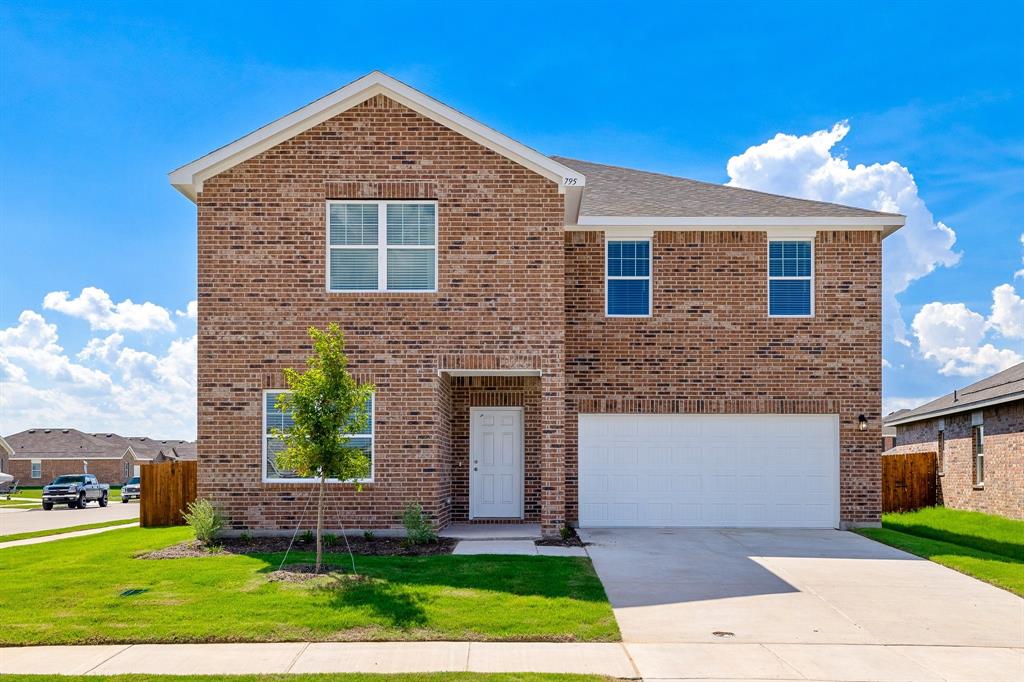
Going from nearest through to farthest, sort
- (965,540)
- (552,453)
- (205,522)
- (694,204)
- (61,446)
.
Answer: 1. (205,522)
2. (552,453)
3. (965,540)
4. (694,204)
5. (61,446)

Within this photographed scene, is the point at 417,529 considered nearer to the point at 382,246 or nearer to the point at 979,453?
the point at 382,246

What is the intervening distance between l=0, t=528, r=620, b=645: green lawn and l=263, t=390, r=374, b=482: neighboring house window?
2268mm

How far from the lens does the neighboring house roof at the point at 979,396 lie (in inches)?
838

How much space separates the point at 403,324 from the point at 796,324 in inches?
306

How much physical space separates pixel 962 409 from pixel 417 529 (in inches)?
664

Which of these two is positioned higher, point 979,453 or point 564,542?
point 979,453

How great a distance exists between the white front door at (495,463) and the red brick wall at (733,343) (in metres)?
1.03

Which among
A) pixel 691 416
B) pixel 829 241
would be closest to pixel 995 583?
pixel 691 416

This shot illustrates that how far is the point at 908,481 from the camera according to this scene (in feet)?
77.9

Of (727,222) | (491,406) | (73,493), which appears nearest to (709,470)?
(491,406)

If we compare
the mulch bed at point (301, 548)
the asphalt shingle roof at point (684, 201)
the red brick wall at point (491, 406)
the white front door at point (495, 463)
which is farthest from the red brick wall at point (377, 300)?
the asphalt shingle roof at point (684, 201)

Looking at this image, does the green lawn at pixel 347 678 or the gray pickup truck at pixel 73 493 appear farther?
the gray pickup truck at pixel 73 493

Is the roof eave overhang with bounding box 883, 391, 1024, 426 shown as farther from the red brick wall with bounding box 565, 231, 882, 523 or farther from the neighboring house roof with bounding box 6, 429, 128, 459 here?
the neighboring house roof with bounding box 6, 429, 128, 459

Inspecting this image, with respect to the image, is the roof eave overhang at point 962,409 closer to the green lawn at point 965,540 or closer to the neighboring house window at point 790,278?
the green lawn at point 965,540
